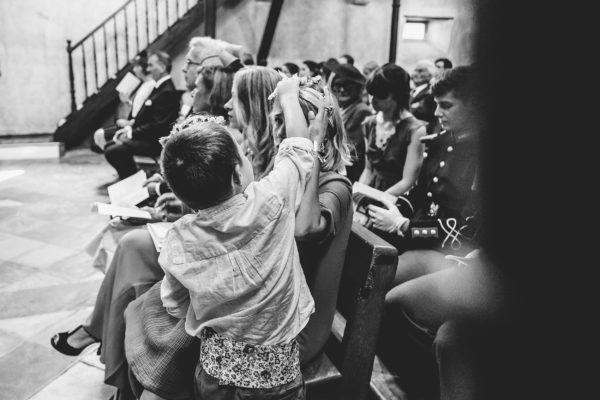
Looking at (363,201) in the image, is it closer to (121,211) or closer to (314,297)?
(314,297)

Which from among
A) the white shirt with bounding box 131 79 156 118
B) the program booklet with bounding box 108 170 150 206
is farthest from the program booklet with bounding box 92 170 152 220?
the white shirt with bounding box 131 79 156 118

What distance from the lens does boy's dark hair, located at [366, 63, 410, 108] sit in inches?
108

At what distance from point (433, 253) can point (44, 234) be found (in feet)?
10.2

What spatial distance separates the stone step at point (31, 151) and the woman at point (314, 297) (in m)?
6.16

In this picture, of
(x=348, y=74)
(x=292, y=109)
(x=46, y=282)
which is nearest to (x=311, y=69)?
(x=348, y=74)

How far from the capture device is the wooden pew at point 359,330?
1.38 meters

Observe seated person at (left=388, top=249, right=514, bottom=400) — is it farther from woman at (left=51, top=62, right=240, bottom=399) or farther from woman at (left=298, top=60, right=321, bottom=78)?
woman at (left=298, top=60, right=321, bottom=78)

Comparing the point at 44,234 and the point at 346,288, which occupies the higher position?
the point at 346,288

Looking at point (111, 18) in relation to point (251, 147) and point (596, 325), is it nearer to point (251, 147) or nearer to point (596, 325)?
point (251, 147)

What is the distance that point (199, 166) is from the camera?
43.2 inches

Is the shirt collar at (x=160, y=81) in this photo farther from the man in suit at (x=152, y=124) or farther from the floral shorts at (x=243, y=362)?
the floral shorts at (x=243, y=362)

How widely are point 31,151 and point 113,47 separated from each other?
226cm

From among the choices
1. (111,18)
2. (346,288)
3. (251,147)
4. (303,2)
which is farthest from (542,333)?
(303,2)

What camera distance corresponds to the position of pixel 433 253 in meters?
2.06
